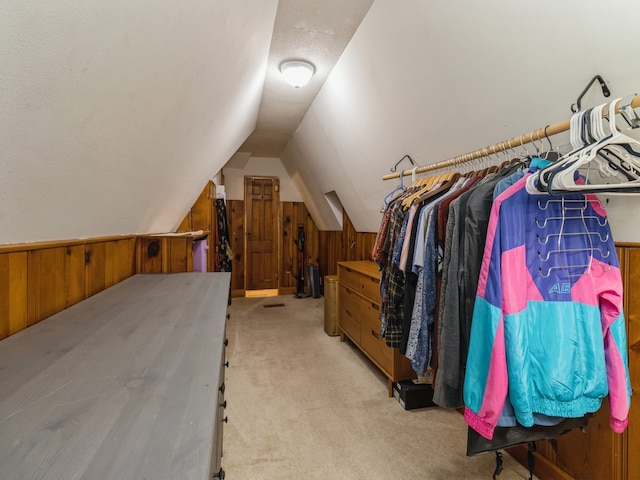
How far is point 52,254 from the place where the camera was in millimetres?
1185

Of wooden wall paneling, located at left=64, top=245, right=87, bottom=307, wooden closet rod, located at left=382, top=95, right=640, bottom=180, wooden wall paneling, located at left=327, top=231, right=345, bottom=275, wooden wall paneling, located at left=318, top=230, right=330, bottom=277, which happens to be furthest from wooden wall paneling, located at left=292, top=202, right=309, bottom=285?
wooden wall paneling, located at left=64, top=245, right=87, bottom=307

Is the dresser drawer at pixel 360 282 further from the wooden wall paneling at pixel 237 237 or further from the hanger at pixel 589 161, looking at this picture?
the wooden wall paneling at pixel 237 237

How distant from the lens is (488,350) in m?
1.02

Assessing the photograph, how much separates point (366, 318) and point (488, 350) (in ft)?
5.80

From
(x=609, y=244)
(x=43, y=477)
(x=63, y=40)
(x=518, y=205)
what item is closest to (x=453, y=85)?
(x=518, y=205)

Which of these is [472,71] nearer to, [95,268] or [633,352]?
[633,352]

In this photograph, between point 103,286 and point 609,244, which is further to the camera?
point 103,286

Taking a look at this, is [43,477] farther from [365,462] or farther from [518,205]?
[365,462]

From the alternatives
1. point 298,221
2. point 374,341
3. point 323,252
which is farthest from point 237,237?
point 374,341

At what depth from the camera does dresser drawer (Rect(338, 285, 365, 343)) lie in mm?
2938

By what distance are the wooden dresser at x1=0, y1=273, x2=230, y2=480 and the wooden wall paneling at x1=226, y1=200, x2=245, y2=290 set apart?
4329mm

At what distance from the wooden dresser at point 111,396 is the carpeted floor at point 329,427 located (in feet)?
3.30

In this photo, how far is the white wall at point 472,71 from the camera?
1066 mm

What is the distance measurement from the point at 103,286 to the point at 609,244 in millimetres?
2189
